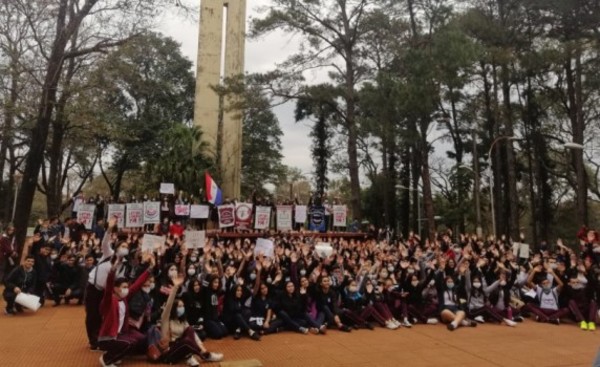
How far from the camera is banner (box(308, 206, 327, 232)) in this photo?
719 inches

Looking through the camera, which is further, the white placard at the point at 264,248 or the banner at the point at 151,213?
the banner at the point at 151,213

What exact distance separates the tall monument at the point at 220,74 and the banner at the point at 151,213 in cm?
1089

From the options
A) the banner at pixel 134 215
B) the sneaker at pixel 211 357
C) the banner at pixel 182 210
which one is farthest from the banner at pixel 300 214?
the sneaker at pixel 211 357

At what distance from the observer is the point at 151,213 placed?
16500 mm

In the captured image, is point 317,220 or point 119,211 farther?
point 317,220

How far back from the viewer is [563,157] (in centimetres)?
3072

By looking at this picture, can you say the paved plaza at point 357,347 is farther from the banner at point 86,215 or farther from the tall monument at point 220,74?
the tall monument at point 220,74

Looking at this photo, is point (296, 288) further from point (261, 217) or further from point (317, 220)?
point (317, 220)

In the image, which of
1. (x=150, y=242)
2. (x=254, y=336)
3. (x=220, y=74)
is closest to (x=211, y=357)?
(x=254, y=336)

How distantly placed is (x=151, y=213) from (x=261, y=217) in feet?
Answer: 12.6

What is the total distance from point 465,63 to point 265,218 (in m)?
8.76

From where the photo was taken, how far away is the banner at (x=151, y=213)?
1648 centimetres

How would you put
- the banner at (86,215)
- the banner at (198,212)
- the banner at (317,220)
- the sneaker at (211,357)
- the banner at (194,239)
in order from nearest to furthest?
1. the sneaker at (211,357)
2. the banner at (194,239)
3. the banner at (86,215)
4. the banner at (198,212)
5. the banner at (317,220)

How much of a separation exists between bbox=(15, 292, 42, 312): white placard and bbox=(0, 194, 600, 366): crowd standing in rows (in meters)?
0.16
